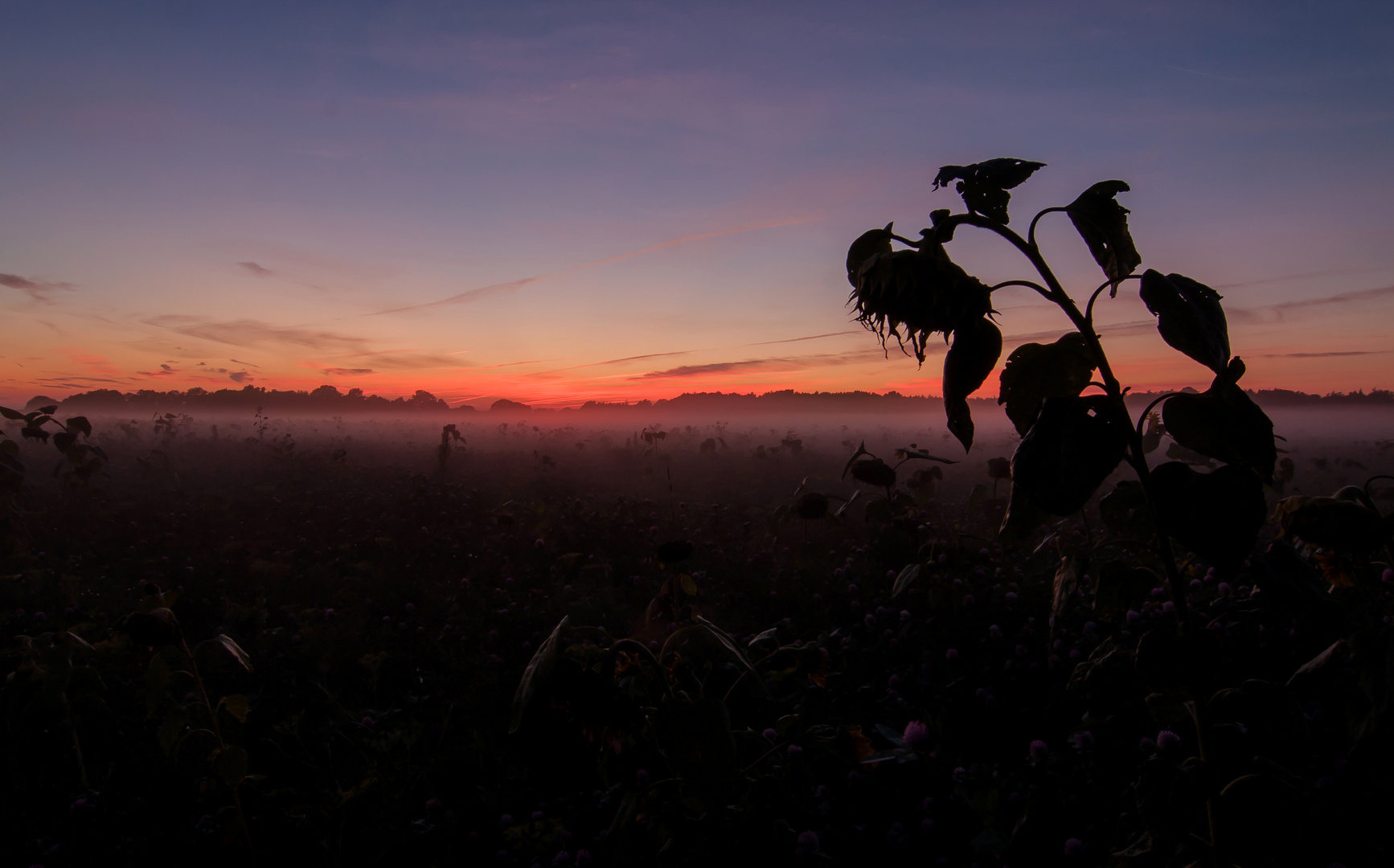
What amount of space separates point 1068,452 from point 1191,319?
340 mm

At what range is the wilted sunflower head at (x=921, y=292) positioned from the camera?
118 cm

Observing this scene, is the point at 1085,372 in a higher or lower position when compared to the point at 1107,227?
lower

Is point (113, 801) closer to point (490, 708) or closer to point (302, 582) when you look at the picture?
point (490, 708)

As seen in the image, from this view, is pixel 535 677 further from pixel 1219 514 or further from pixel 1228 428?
pixel 1228 428

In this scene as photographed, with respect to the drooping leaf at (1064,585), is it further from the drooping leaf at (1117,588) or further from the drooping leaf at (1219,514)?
the drooping leaf at (1219,514)

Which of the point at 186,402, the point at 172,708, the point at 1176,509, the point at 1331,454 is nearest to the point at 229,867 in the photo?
the point at 172,708

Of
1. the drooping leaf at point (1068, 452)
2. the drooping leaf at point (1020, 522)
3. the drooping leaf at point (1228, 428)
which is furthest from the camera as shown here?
the drooping leaf at point (1020, 522)

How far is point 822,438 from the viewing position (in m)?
27.5

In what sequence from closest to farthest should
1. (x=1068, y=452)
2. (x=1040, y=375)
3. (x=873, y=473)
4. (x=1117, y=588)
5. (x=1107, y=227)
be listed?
(x=1068, y=452) → (x=1107, y=227) → (x=1040, y=375) → (x=1117, y=588) → (x=873, y=473)

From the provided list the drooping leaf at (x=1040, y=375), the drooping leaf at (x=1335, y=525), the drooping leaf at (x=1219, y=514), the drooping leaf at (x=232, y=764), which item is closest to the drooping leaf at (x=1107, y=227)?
the drooping leaf at (x=1040, y=375)

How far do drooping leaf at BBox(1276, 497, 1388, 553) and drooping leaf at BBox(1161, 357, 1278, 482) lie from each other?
0.98 feet

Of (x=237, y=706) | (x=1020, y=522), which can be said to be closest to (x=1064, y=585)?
(x=1020, y=522)

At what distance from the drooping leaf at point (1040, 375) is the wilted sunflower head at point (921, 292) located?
273 mm

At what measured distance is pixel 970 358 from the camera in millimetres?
1226
